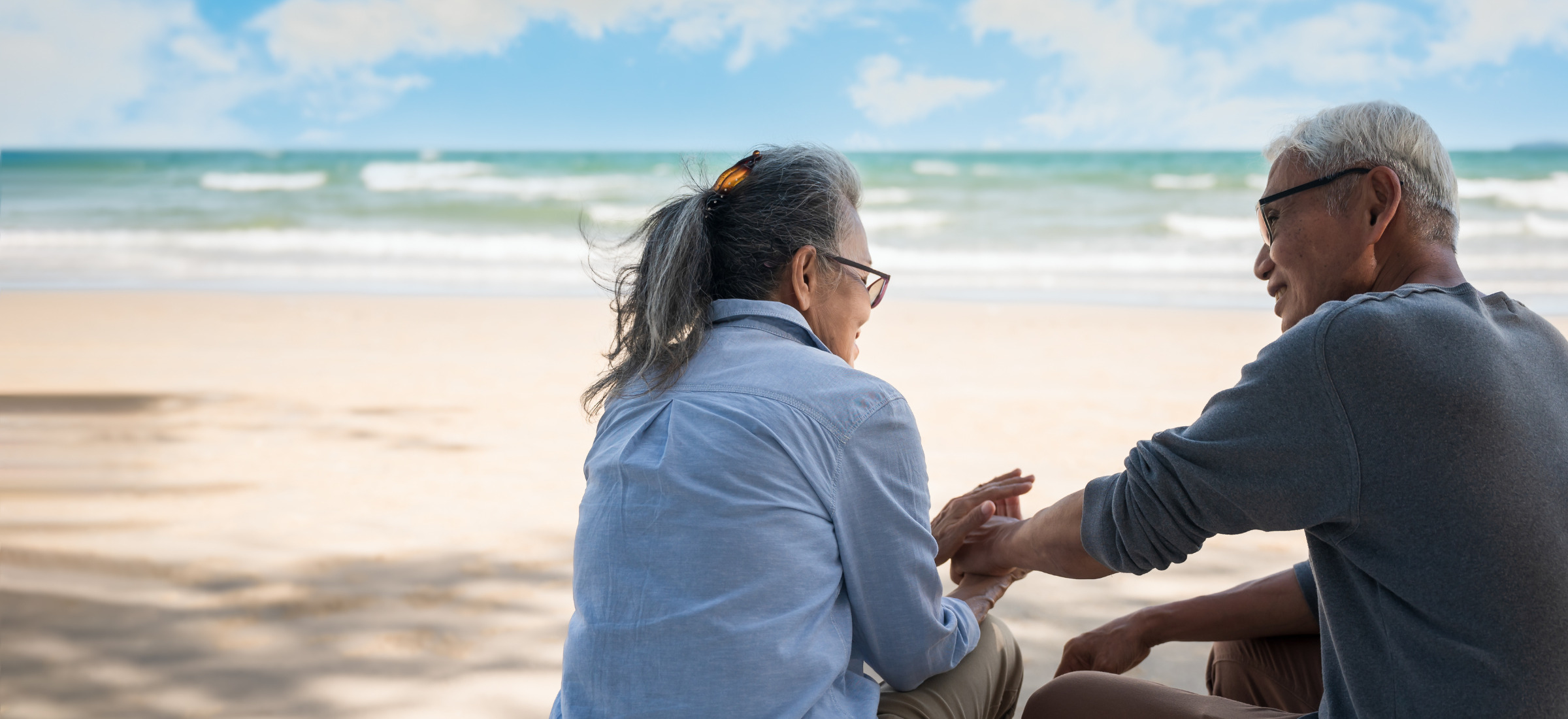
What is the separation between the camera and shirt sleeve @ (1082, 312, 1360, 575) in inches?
46.2

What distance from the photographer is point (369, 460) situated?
13.7ft

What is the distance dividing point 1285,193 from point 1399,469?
527 mm

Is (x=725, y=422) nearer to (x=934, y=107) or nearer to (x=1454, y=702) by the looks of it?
(x=1454, y=702)

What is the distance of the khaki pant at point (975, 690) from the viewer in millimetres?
1547

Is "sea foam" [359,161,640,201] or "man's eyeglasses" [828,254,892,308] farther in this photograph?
"sea foam" [359,161,640,201]

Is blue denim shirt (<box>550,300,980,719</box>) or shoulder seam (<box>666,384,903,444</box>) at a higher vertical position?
shoulder seam (<box>666,384,903,444</box>)

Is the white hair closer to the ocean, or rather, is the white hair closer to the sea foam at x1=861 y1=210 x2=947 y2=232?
the ocean

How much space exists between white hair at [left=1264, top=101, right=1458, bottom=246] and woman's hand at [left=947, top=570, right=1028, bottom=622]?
0.82 m

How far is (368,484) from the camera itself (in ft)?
12.6

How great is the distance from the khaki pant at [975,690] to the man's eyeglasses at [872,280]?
0.60 metres

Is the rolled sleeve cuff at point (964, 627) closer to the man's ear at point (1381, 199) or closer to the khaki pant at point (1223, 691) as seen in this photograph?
the khaki pant at point (1223, 691)

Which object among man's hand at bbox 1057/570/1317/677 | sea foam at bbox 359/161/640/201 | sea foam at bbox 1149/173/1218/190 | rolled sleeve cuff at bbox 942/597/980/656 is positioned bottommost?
man's hand at bbox 1057/570/1317/677

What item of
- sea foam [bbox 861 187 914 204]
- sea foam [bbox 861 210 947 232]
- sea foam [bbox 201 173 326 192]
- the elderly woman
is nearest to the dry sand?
the elderly woman

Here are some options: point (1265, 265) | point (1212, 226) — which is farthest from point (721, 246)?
point (1212, 226)
